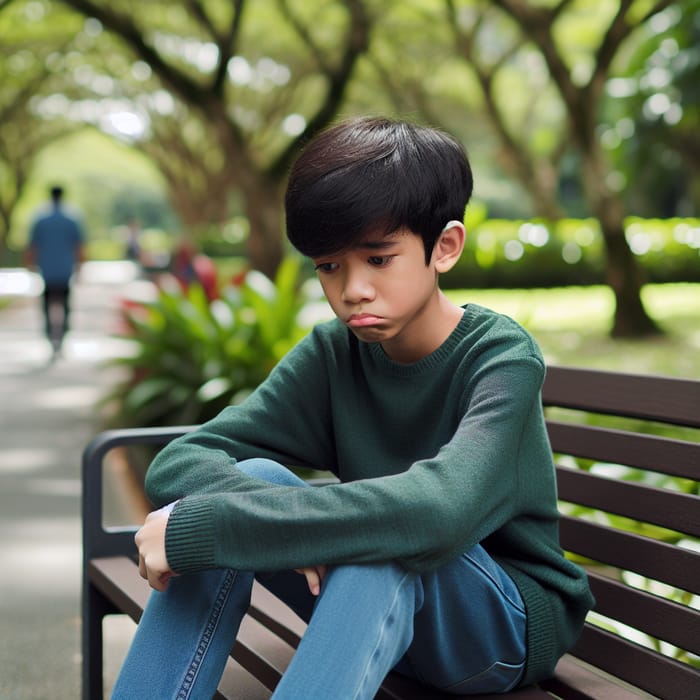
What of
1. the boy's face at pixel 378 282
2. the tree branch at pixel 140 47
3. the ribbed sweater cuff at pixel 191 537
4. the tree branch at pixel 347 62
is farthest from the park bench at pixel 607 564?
the tree branch at pixel 347 62

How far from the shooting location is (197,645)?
86.0 inches

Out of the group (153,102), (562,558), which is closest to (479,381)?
(562,558)

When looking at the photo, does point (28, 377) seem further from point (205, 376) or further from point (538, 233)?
point (538, 233)

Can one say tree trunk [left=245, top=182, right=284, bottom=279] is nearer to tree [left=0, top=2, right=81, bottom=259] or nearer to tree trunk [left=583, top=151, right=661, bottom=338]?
tree trunk [left=583, top=151, right=661, bottom=338]

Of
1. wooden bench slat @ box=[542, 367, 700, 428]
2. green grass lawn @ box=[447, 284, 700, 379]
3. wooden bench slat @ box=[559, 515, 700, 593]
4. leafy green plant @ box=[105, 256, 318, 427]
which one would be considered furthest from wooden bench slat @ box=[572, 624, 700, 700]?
leafy green plant @ box=[105, 256, 318, 427]

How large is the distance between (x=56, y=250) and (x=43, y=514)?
7385 mm

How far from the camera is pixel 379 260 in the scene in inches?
90.0

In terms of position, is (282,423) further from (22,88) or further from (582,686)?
(22,88)

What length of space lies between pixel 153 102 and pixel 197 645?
35.5m

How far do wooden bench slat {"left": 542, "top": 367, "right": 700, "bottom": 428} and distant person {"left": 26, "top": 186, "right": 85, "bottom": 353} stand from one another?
10.6 metres

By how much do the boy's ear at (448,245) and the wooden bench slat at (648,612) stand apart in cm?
78

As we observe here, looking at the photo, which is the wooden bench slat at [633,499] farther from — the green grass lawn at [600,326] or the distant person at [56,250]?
the distant person at [56,250]

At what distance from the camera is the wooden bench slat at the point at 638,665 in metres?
2.33

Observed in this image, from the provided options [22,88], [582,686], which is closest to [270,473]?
[582,686]
